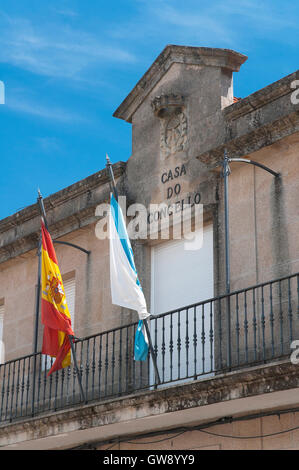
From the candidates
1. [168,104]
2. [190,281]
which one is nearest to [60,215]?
[168,104]

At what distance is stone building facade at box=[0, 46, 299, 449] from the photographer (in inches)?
452

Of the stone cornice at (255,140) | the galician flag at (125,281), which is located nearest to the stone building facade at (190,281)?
the stone cornice at (255,140)

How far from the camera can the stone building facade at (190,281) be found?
11492mm

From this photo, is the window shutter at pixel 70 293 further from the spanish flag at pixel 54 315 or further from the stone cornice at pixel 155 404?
the stone cornice at pixel 155 404

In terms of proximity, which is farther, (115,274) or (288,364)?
(115,274)

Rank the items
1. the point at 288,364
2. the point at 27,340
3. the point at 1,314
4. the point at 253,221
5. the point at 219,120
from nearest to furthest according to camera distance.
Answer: the point at 288,364, the point at 253,221, the point at 219,120, the point at 27,340, the point at 1,314

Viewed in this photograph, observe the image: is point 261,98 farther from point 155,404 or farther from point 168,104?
point 155,404

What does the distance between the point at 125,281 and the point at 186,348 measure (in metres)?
1.36

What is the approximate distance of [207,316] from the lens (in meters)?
13.0

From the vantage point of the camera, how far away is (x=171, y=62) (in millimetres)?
14453

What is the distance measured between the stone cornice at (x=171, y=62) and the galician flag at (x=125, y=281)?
259cm
